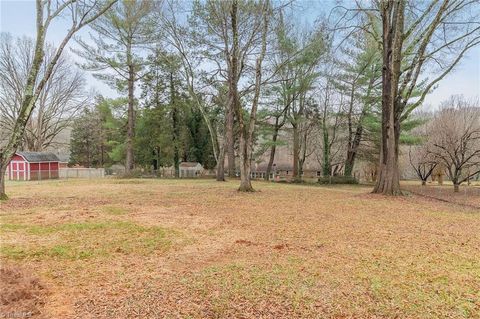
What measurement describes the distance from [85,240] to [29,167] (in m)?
23.5

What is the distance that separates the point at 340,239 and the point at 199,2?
13.0 m

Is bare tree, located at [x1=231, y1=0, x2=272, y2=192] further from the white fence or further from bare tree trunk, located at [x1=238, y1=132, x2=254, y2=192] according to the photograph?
the white fence

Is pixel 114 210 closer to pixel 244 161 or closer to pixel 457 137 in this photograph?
pixel 244 161

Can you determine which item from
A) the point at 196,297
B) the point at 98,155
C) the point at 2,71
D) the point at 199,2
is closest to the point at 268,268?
the point at 196,297

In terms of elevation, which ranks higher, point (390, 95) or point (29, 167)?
point (390, 95)

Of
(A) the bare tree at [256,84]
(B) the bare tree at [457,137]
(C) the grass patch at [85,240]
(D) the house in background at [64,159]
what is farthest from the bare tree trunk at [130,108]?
(B) the bare tree at [457,137]

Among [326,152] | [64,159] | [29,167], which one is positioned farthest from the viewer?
[64,159]

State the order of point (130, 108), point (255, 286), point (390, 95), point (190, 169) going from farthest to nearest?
point (190, 169) < point (130, 108) < point (390, 95) < point (255, 286)

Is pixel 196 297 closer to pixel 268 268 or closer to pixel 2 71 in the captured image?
pixel 268 268

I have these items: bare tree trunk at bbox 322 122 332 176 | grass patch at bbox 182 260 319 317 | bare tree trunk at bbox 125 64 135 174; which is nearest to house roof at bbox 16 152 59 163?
bare tree trunk at bbox 125 64 135 174

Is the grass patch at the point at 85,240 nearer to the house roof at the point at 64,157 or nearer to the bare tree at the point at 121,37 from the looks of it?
the bare tree at the point at 121,37

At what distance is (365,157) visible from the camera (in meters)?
23.9

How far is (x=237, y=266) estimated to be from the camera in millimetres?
3662

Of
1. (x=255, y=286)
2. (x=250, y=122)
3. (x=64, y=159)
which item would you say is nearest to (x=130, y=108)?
(x=250, y=122)
